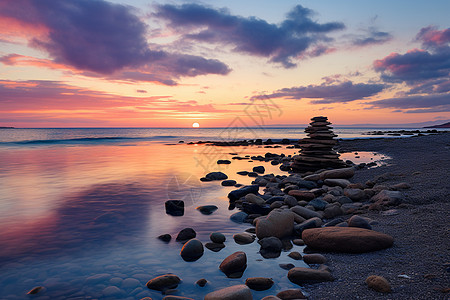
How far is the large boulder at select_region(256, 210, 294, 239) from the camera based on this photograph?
572 centimetres

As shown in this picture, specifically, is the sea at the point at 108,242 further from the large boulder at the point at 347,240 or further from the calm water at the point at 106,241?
the large boulder at the point at 347,240

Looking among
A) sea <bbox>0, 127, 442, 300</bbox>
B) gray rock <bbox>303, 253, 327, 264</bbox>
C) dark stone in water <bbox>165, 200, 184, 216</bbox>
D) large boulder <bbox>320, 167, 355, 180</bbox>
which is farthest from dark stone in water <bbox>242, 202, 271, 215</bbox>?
large boulder <bbox>320, 167, 355, 180</bbox>

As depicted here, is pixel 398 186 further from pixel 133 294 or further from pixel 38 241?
pixel 38 241

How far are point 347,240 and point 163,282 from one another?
10.1 ft

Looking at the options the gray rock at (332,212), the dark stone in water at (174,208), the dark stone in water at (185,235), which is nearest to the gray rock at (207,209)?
the dark stone in water at (174,208)

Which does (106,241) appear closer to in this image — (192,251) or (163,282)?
(192,251)

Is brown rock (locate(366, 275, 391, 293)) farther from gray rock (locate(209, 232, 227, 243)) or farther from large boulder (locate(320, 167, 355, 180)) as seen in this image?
large boulder (locate(320, 167, 355, 180))

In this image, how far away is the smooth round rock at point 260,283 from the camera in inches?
154

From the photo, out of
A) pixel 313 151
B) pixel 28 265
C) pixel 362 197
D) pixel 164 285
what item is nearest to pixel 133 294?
pixel 164 285

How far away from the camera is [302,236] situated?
541cm

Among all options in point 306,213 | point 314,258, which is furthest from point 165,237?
point 306,213

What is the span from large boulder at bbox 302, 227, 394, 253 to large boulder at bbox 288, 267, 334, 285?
0.92 metres

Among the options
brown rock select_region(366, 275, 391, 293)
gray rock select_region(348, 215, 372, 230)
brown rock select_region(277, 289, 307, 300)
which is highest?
gray rock select_region(348, 215, 372, 230)

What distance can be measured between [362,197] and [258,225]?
4.03m
